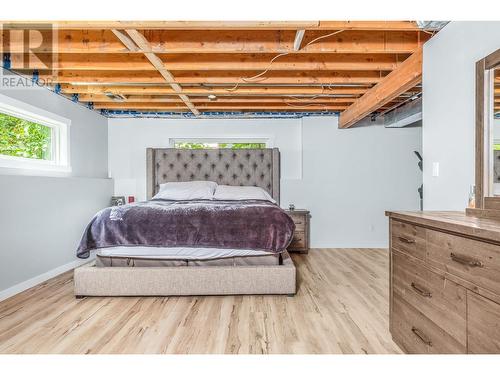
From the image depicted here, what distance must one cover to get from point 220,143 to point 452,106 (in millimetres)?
3434

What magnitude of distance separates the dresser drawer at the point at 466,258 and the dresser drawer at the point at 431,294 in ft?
0.23

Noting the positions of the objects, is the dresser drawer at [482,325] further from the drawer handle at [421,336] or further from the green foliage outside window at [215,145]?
the green foliage outside window at [215,145]

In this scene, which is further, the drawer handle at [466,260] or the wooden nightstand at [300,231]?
the wooden nightstand at [300,231]

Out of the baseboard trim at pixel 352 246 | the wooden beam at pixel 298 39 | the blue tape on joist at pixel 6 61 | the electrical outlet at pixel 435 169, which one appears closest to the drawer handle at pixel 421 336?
the electrical outlet at pixel 435 169

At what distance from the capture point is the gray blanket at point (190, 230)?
266cm

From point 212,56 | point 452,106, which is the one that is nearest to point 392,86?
point 452,106

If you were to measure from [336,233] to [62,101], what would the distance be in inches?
163

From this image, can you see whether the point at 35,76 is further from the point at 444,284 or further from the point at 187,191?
the point at 444,284

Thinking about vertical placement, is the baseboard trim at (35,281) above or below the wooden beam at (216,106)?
below

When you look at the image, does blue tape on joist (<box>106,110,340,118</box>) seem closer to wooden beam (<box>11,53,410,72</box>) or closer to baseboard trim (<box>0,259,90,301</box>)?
wooden beam (<box>11,53,410,72</box>)

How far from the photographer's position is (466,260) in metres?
1.20

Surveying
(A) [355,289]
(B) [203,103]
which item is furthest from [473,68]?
(B) [203,103]

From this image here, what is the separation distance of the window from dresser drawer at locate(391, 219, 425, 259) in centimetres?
328

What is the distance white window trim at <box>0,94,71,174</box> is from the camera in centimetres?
289
